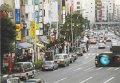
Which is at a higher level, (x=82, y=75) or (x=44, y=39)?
(x=44, y=39)

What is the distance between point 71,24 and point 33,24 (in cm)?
4433

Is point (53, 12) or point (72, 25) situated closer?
point (53, 12)

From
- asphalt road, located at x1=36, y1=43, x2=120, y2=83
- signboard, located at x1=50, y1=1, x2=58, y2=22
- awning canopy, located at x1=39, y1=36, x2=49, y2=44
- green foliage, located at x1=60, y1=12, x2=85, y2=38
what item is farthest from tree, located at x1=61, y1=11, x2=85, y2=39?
asphalt road, located at x1=36, y1=43, x2=120, y2=83

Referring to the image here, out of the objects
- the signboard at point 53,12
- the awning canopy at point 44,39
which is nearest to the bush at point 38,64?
the awning canopy at point 44,39

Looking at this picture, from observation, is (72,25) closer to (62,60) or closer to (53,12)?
(53,12)

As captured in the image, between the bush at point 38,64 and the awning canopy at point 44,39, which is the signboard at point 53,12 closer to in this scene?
the awning canopy at point 44,39

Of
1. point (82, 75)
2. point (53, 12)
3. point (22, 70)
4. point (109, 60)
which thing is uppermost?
point (53, 12)

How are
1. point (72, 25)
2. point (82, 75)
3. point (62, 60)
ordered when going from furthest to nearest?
point (72, 25), point (62, 60), point (82, 75)

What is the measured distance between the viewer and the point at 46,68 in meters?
47.4

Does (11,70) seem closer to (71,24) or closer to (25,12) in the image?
(25,12)

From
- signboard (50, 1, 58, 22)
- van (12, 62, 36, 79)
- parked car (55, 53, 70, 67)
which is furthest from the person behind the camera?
signboard (50, 1, 58, 22)

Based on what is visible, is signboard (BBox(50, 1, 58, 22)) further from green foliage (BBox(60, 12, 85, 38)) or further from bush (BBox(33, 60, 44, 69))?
bush (BBox(33, 60, 44, 69))

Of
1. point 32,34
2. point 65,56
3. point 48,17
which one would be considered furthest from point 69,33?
point 32,34

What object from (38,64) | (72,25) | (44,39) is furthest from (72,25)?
(38,64)
